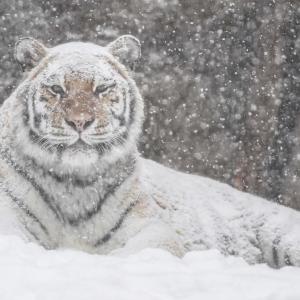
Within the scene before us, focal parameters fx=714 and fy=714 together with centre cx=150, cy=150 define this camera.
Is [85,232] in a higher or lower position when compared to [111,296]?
lower

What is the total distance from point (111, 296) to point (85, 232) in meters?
1.77

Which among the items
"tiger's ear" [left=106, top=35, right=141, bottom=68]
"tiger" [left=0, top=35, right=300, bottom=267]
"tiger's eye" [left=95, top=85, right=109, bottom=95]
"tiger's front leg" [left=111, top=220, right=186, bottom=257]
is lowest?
"tiger's front leg" [left=111, top=220, right=186, bottom=257]

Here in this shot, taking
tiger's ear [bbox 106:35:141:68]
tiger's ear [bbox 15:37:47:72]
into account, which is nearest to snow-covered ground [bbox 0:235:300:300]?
tiger's ear [bbox 15:37:47:72]

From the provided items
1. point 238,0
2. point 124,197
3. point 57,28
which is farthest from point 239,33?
point 124,197

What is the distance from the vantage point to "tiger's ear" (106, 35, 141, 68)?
15.0 feet

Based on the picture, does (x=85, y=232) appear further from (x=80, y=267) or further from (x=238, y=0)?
(x=238, y=0)

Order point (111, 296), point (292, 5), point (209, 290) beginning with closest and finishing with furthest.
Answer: point (111, 296), point (209, 290), point (292, 5)

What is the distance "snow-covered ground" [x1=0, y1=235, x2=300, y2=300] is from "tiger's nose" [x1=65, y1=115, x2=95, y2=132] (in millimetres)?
1001

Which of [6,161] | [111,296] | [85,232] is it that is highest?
[111,296]

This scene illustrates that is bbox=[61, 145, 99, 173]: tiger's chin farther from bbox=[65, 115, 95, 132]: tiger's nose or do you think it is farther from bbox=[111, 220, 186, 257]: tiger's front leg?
bbox=[111, 220, 186, 257]: tiger's front leg

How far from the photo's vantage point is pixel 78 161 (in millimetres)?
4070

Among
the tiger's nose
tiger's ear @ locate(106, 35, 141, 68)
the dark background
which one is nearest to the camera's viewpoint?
the tiger's nose

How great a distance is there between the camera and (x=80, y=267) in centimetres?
269

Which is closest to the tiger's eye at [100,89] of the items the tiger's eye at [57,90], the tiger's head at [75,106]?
the tiger's head at [75,106]
